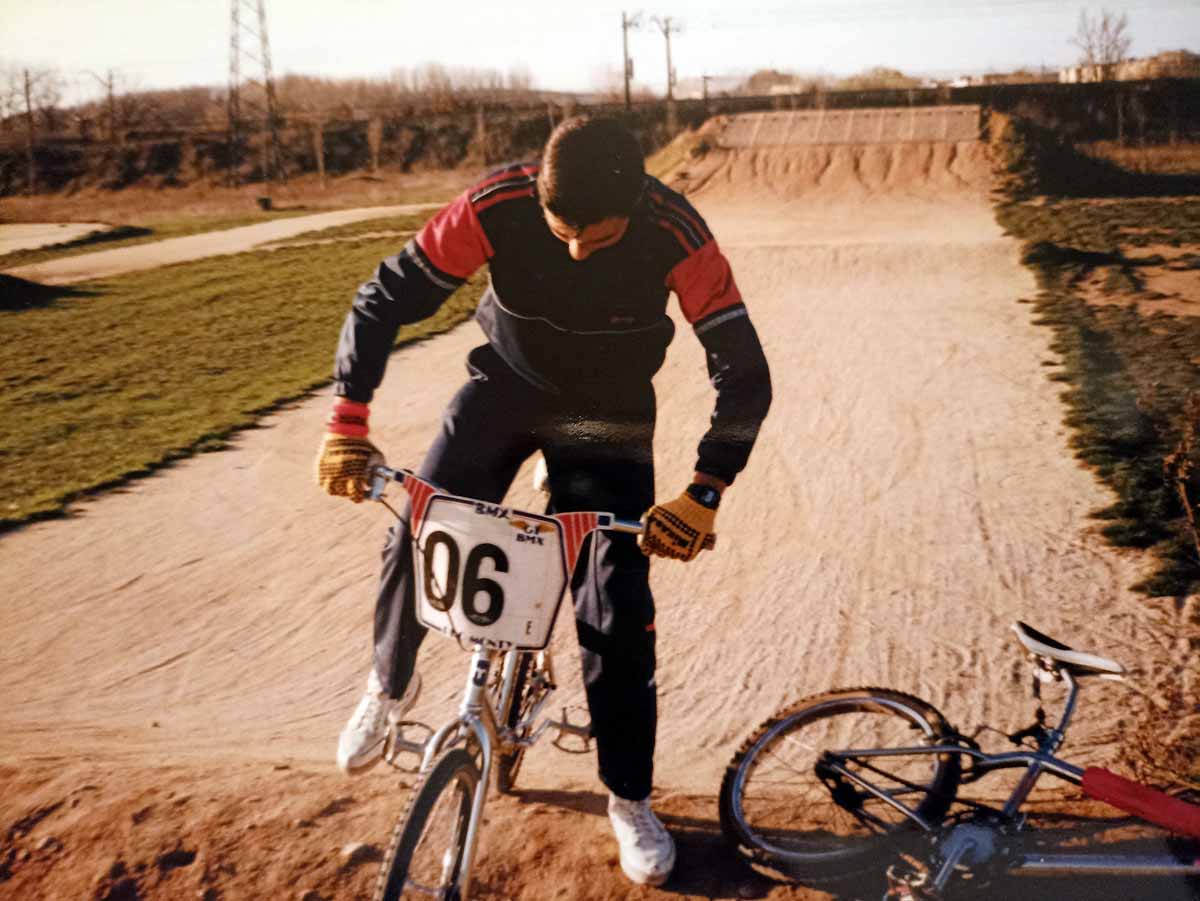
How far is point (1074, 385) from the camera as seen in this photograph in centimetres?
827

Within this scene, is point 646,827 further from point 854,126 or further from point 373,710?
point 854,126

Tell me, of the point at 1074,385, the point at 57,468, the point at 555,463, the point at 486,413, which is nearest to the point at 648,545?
the point at 555,463

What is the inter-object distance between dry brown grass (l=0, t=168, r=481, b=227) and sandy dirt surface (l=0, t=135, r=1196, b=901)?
924 inches

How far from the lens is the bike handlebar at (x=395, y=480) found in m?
2.54

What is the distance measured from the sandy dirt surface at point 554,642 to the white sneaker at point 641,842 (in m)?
0.07

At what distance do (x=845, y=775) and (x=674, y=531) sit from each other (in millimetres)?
1002

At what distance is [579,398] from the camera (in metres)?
2.90

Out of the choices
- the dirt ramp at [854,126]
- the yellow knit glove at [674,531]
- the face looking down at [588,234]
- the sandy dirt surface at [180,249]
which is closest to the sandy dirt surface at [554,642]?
the yellow knit glove at [674,531]

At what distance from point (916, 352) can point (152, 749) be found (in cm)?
799

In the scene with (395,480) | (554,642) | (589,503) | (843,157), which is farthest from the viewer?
(843,157)

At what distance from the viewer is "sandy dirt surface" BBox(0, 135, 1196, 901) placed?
302 centimetres

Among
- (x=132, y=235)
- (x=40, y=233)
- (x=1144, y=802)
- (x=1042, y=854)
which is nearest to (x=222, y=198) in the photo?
(x=132, y=235)

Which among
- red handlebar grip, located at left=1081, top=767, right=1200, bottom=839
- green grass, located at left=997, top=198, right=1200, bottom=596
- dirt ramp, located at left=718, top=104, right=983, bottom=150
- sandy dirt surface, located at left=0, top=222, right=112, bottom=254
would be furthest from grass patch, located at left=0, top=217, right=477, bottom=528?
dirt ramp, located at left=718, top=104, right=983, bottom=150

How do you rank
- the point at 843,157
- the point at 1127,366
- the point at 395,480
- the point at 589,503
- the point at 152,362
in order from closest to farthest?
1. the point at 395,480
2. the point at 589,503
3. the point at 1127,366
4. the point at 152,362
5. the point at 843,157
